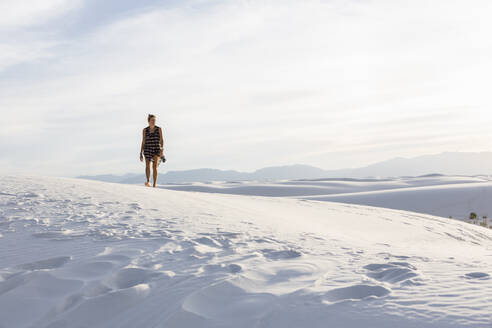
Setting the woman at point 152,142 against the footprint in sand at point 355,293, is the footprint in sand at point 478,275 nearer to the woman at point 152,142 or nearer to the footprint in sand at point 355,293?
the footprint in sand at point 355,293

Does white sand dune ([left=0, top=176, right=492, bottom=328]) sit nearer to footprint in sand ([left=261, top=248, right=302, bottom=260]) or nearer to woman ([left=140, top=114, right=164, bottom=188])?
footprint in sand ([left=261, top=248, right=302, bottom=260])

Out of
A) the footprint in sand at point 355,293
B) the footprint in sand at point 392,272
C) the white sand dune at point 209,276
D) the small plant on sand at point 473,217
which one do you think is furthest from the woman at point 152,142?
the small plant on sand at point 473,217

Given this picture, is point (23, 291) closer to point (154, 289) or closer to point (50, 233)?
point (154, 289)

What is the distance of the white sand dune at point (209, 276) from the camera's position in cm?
194

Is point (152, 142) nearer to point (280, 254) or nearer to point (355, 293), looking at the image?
point (280, 254)

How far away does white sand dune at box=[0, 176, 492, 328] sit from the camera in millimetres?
1939

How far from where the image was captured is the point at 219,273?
8.30 feet

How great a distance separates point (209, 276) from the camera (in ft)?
8.09

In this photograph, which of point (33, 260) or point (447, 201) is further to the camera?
point (447, 201)

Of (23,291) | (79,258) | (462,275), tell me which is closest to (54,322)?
(23,291)

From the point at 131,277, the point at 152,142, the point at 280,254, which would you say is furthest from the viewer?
the point at 152,142

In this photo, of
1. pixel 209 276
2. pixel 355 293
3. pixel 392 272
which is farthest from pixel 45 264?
pixel 392 272

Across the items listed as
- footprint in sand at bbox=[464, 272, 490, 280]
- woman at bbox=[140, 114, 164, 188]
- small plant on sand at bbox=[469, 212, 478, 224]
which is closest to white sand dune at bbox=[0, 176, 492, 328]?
footprint in sand at bbox=[464, 272, 490, 280]

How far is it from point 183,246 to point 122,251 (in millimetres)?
459
